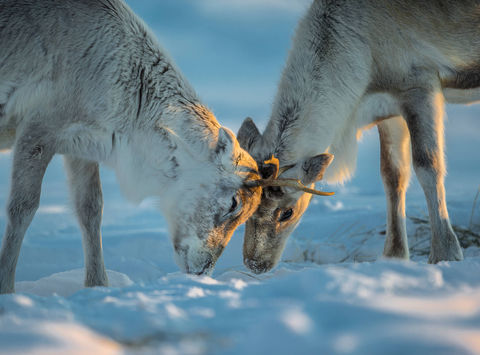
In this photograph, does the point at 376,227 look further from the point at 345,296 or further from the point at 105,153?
the point at 345,296

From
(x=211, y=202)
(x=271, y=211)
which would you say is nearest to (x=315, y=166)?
(x=271, y=211)

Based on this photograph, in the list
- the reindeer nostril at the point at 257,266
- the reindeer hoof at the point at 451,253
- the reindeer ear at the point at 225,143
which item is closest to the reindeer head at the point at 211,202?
the reindeer ear at the point at 225,143

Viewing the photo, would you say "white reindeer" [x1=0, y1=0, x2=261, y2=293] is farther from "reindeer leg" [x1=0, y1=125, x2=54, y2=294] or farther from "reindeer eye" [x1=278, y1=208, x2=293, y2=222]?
"reindeer eye" [x1=278, y1=208, x2=293, y2=222]

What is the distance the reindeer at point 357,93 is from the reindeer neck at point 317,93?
0.04 ft

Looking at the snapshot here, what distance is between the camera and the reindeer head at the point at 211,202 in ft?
12.9

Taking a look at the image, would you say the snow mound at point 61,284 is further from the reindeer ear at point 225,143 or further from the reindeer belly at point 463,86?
the reindeer belly at point 463,86

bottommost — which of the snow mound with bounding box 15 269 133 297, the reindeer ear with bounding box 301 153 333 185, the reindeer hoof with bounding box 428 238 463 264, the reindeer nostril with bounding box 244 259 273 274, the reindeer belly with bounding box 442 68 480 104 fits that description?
the snow mound with bounding box 15 269 133 297

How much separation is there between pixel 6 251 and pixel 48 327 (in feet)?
8.70

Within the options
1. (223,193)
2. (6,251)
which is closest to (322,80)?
(223,193)

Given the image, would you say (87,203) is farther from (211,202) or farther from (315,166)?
(315,166)

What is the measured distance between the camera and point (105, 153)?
407 centimetres

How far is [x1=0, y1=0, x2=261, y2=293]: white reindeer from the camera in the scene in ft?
12.5

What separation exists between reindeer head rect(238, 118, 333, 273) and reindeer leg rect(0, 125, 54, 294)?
2.03m

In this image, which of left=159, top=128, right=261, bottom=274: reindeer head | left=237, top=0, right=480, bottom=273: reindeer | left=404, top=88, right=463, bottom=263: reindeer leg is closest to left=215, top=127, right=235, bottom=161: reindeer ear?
left=159, top=128, right=261, bottom=274: reindeer head
